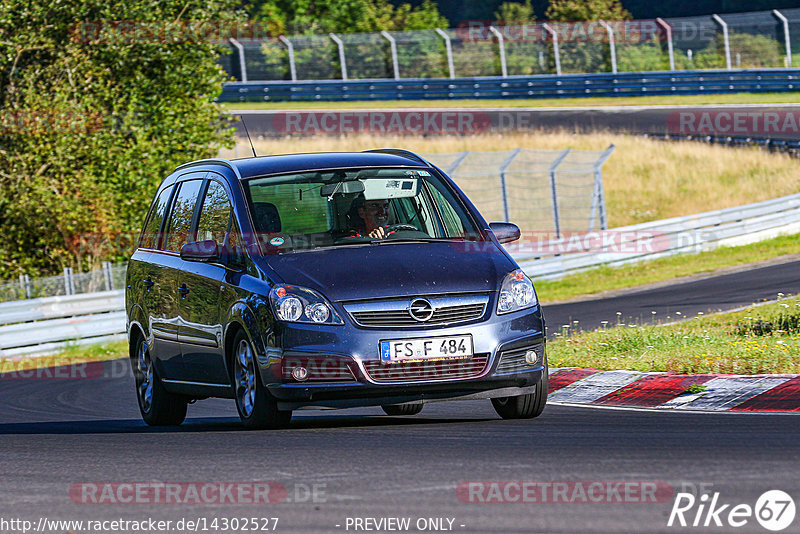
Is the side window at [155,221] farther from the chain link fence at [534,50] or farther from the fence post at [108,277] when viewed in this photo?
the chain link fence at [534,50]

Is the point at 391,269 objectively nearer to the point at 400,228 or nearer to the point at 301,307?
the point at 301,307

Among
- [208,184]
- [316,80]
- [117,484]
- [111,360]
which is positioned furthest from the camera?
[316,80]

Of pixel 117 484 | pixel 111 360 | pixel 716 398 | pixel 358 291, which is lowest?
pixel 111 360

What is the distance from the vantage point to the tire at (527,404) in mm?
8273

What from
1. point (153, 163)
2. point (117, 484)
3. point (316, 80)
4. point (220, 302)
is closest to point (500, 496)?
point (117, 484)

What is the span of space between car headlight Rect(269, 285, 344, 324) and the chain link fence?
37059 mm

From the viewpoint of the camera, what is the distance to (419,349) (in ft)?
24.8

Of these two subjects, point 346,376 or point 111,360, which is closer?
point 346,376

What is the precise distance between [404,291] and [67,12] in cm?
1950

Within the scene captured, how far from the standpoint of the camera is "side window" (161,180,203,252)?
953cm

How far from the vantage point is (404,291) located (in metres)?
7.62

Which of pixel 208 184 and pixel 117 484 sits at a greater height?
pixel 208 184

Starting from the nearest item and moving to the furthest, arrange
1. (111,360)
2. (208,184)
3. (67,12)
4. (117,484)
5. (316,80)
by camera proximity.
Result: (117,484) → (208,184) → (111,360) → (67,12) → (316,80)

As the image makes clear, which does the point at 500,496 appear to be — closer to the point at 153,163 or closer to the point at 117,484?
the point at 117,484
